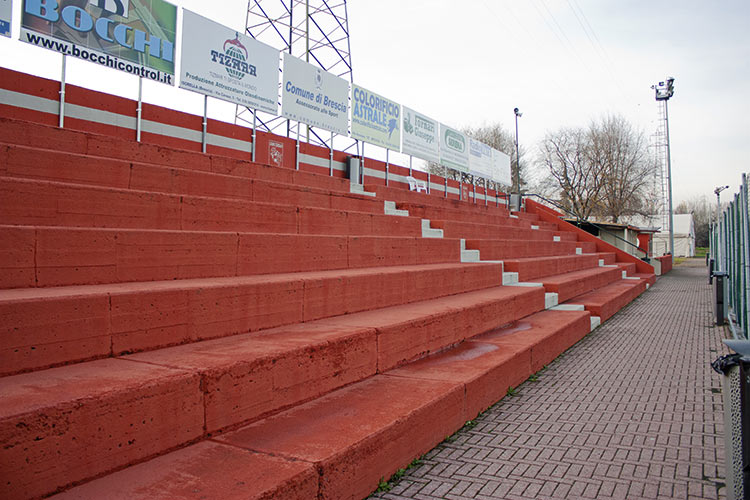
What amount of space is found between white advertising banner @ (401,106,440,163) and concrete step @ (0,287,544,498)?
9579mm

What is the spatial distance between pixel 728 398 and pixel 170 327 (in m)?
2.86

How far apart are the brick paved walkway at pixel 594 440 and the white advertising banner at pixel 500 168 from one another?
12795 millimetres

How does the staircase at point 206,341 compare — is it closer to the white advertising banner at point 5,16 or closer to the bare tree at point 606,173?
the white advertising banner at point 5,16

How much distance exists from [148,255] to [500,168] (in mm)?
16787

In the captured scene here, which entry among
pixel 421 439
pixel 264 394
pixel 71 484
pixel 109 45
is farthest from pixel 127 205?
pixel 109 45

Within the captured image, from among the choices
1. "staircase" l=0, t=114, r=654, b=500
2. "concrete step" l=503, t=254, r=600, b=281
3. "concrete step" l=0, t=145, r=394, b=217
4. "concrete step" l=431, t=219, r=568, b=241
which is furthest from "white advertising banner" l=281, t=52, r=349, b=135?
"concrete step" l=503, t=254, r=600, b=281

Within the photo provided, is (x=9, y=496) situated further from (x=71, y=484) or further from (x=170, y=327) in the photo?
(x=170, y=327)

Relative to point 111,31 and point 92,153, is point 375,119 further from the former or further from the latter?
point 92,153

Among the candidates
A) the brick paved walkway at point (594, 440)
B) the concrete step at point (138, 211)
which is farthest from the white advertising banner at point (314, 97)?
the brick paved walkway at point (594, 440)

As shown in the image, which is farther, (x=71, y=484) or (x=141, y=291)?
(x=141, y=291)

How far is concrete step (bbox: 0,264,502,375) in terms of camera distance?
2234 mm

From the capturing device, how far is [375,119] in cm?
1141

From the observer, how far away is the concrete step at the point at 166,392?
1.72 meters

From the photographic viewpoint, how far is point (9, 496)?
5.31ft
